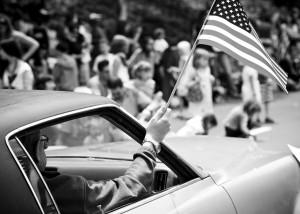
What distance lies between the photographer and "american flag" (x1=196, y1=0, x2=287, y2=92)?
156 inches

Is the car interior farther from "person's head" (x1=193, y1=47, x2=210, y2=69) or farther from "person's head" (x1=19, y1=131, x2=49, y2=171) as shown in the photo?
"person's head" (x1=193, y1=47, x2=210, y2=69)

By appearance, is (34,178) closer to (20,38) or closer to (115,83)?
(115,83)

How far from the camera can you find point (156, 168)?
371 cm

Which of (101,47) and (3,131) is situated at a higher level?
(3,131)

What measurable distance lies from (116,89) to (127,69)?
3291 millimetres

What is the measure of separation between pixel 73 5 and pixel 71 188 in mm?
17742

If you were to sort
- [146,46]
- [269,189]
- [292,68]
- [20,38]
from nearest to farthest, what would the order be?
[269,189], [20,38], [146,46], [292,68]

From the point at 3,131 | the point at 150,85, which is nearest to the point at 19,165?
the point at 3,131

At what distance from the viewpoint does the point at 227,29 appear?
13.1 ft

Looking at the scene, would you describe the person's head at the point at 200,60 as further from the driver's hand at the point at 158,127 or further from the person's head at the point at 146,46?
the driver's hand at the point at 158,127

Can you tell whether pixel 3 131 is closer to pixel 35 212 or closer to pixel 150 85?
pixel 35 212

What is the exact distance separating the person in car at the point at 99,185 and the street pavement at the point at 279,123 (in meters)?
5.25

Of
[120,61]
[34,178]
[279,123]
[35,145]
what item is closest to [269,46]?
[279,123]

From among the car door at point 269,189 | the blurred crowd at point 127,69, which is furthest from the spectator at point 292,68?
the car door at point 269,189
